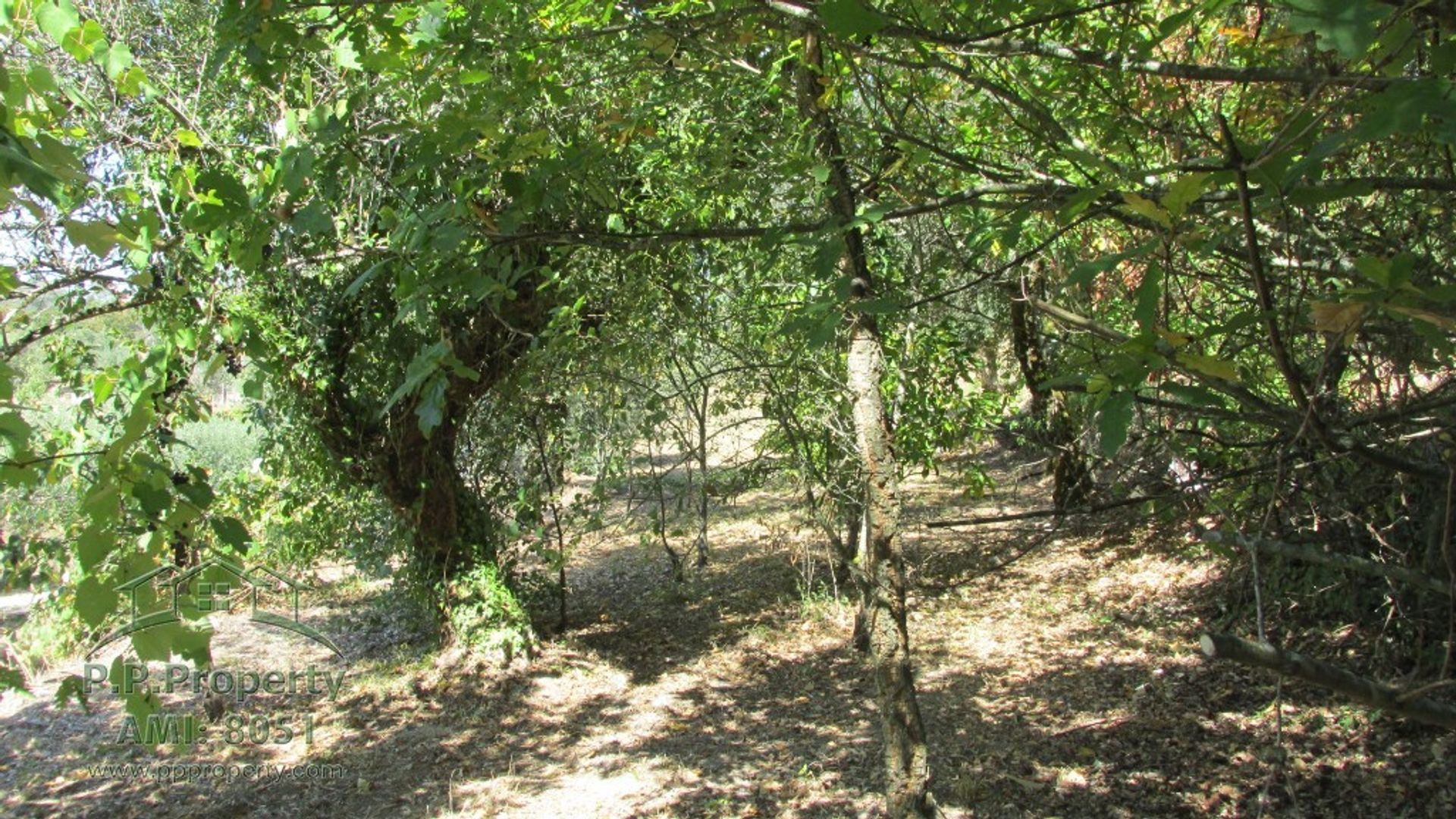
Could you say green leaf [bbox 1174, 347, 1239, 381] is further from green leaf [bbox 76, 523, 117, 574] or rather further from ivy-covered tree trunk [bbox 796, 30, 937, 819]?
ivy-covered tree trunk [bbox 796, 30, 937, 819]

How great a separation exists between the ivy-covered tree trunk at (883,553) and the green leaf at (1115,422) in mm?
1489

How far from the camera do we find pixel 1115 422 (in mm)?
984

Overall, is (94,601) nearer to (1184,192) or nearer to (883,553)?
(1184,192)

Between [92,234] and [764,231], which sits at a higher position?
[764,231]

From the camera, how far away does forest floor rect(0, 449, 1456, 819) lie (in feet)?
12.7

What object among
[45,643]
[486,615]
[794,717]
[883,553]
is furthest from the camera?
[486,615]

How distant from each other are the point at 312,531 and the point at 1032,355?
5.79 meters

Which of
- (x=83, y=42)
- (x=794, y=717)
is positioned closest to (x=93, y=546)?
(x=83, y=42)

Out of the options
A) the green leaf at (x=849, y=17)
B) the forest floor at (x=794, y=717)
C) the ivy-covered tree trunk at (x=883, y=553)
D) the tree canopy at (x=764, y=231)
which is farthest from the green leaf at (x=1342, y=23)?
the ivy-covered tree trunk at (x=883, y=553)

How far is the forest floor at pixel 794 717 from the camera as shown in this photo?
387cm

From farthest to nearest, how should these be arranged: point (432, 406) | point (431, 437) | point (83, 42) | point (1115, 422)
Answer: point (431, 437) < point (432, 406) < point (83, 42) < point (1115, 422)

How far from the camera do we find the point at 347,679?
20.6 ft

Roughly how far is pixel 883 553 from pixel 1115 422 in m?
1.66

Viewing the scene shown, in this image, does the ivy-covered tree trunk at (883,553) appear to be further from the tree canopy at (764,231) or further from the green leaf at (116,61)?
the green leaf at (116,61)
